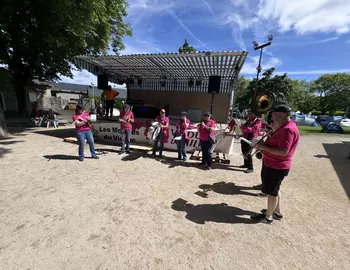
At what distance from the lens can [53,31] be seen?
923 centimetres

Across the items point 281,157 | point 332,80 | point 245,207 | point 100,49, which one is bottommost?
point 245,207

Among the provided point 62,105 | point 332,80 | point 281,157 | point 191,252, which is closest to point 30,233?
point 191,252

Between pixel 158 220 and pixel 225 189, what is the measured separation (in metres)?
1.92

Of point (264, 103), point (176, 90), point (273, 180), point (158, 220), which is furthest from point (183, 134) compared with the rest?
point (176, 90)

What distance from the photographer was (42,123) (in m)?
12.0

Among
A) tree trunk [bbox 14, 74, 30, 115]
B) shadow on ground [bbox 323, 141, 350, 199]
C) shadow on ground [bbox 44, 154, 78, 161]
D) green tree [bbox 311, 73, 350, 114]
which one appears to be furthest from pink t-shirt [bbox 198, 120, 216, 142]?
green tree [bbox 311, 73, 350, 114]

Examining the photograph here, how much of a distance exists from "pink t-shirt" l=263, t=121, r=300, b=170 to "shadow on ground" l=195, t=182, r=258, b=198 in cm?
147

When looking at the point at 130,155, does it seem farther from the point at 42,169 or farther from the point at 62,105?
the point at 62,105

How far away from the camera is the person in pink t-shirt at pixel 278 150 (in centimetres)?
254

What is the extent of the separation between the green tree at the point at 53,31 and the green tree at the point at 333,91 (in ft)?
175

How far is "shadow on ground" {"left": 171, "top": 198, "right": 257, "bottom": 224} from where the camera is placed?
3061 millimetres

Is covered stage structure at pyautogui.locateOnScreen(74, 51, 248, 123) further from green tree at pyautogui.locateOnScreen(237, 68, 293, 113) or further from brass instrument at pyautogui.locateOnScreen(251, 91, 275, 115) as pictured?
green tree at pyautogui.locateOnScreen(237, 68, 293, 113)

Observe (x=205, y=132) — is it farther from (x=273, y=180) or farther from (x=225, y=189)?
(x=273, y=180)

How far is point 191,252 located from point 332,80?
62.3 meters
